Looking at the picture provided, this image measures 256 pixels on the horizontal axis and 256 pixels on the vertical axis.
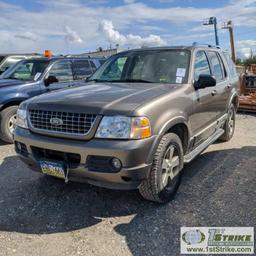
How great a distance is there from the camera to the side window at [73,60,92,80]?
7811 mm

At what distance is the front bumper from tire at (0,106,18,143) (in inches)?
137

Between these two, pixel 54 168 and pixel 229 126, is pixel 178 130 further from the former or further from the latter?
pixel 229 126

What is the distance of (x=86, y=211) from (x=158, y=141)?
121cm

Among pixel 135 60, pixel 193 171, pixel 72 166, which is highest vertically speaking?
pixel 135 60

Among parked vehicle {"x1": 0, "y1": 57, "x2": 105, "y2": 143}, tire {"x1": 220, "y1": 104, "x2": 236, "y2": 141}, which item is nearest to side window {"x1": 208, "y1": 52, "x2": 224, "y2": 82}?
tire {"x1": 220, "y1": 104, "x2": 236, "y2": 141}

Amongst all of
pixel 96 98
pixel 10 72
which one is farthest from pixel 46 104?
pixel 10 72

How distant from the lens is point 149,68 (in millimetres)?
4629

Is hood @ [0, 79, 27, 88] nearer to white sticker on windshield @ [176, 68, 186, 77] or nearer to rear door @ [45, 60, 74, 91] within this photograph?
rear door @ [45, 60, 74, 91]

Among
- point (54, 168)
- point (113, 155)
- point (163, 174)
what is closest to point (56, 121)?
point (54, 168)

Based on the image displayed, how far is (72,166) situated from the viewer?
335 centimetres

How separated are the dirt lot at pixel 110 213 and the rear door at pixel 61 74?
9.17 ft

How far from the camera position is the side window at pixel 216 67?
5453 millimetres

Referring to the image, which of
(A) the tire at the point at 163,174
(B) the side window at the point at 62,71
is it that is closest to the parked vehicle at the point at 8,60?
(B) the side window at the point at 62,71

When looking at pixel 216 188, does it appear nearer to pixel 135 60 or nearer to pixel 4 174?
pixel 135 60
